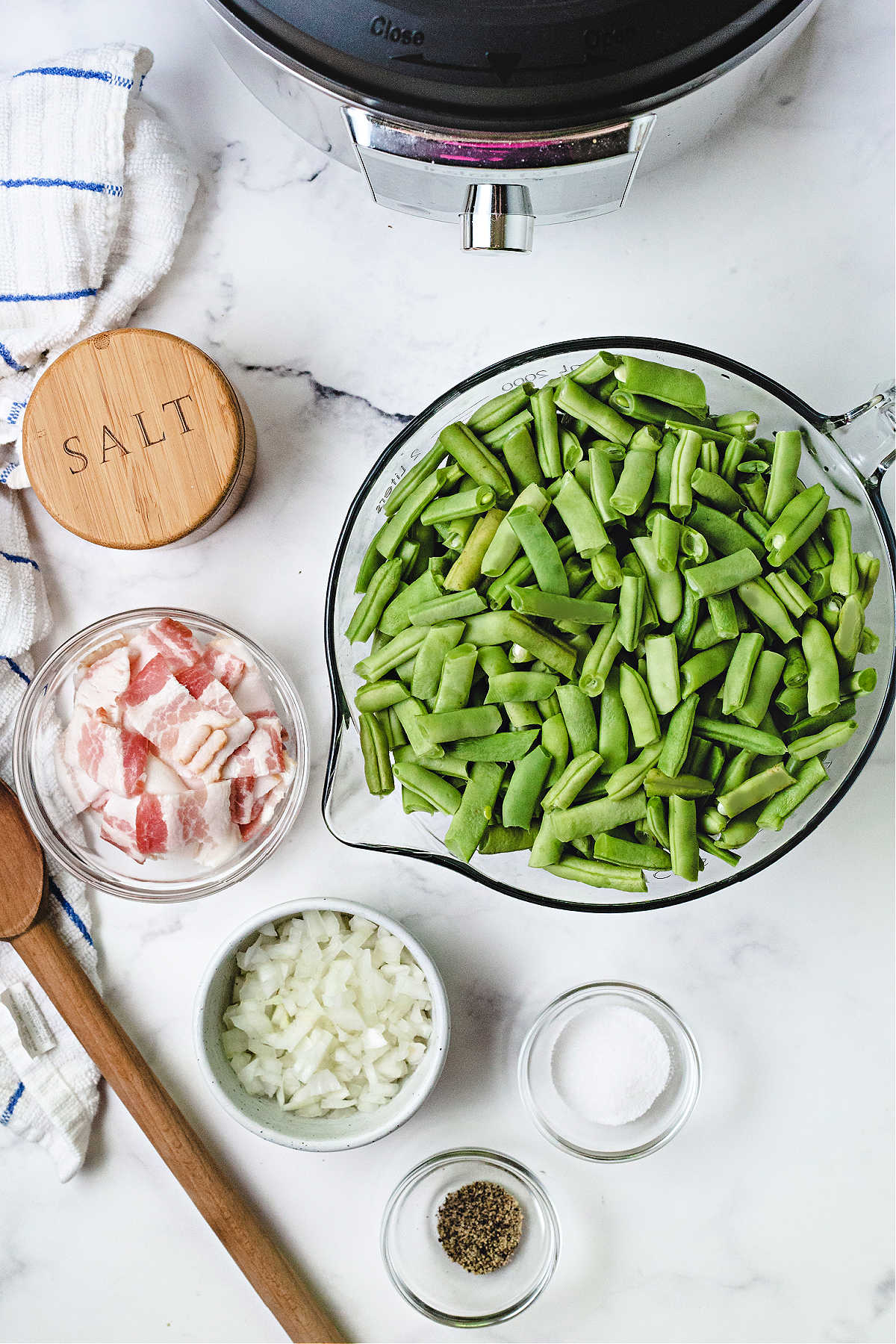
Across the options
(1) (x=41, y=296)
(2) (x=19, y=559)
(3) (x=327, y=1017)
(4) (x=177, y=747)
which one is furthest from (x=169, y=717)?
(1) (x=41, y=296)

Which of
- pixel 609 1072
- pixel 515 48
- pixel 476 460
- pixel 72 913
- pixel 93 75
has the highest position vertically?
pixel 93 75

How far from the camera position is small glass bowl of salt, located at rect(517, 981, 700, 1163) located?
107 cm

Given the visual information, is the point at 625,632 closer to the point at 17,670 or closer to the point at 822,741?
Answer: the point at 822,741

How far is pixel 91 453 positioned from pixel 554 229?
519 mm

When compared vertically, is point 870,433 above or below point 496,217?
below

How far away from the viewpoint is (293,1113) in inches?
42.5

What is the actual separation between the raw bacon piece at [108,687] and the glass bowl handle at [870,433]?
0.71 m

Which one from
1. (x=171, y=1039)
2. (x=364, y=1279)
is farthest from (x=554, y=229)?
(x=364, y=1279)

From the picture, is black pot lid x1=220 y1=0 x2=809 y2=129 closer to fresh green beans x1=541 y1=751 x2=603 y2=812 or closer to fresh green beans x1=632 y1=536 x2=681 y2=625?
fresh green beans x1=632 y1=536 x2=681 y2=625

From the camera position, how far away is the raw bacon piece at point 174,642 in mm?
1081

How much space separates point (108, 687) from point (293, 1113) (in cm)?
48

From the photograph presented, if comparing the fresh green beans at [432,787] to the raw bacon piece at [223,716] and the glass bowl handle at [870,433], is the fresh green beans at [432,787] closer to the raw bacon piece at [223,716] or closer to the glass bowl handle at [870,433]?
the raw bacon piece at [223,716]

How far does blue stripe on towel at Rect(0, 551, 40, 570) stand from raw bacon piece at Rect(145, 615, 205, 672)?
0.15m

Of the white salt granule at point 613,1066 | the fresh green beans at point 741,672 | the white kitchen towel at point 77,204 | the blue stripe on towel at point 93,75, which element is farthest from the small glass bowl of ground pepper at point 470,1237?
the blue stripe on towel at point 93,75
